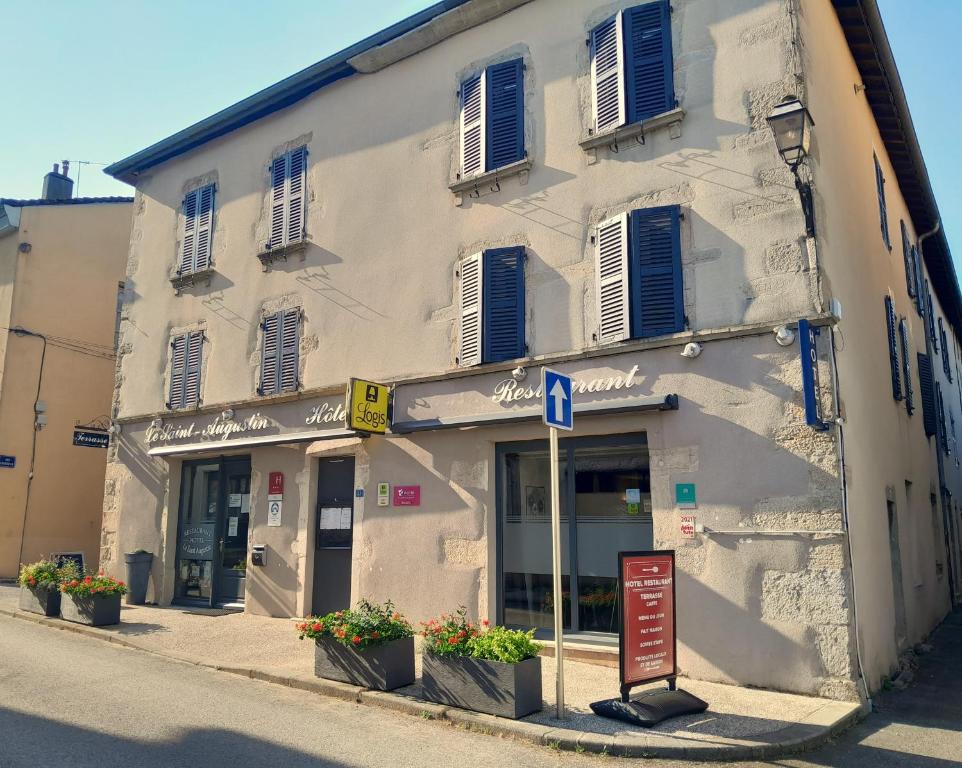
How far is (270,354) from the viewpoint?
1272cm

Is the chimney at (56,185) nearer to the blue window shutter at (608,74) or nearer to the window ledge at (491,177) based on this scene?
the window ledge at (491,177)

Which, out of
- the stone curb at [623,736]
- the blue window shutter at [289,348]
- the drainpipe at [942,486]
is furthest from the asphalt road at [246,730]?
the drainpipe at [942,486]

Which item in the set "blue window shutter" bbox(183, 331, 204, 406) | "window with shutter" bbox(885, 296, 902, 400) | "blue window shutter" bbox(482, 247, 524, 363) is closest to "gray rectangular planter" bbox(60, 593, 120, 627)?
"blue window shutter" bbox(183, 331, 204, 406)

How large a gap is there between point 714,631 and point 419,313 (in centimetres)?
565

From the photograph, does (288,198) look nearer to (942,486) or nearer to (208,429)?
(208,429)

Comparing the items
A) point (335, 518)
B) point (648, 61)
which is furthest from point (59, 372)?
point (648, 61)

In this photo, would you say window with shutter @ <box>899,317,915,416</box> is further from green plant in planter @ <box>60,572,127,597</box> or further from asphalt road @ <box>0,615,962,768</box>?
green plant in planter @ <box>60,572,127,597</box>

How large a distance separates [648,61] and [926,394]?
9.22 metres

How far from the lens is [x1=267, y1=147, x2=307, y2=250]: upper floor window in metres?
12.8

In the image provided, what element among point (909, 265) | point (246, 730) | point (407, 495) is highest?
point (909, 265)

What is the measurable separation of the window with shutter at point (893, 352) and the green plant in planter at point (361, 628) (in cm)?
828

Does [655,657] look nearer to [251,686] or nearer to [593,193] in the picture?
[251,686]

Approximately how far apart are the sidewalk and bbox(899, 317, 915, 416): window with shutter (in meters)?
7.20

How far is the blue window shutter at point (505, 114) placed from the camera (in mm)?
10445
